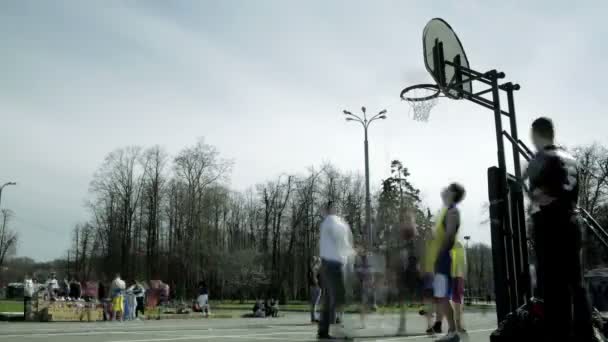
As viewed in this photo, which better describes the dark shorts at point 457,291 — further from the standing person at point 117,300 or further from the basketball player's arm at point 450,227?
the standing person at point 117,300

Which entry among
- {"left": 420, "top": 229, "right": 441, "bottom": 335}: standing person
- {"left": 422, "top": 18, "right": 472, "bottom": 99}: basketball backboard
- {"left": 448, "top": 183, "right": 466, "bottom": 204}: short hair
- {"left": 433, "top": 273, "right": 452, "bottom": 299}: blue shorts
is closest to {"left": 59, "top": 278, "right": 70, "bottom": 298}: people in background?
{"left": 420, "top": 229, "right": 441, "bottom": 335}: standing person

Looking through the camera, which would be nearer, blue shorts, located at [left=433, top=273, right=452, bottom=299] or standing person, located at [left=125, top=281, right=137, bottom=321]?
blue shorts, located at [left=433, top=273, right=452, bottom=299]

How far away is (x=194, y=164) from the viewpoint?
5247 cm

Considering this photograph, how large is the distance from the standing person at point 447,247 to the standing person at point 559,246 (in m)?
2.36

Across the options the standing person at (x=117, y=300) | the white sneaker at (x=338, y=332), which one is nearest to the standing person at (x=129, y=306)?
the standing person at (x=117, y=300)

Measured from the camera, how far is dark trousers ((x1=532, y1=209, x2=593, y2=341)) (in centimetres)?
426

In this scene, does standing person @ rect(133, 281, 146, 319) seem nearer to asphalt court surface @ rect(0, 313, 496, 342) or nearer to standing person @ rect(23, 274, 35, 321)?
standing person @ rect(23, 274, 35, 321)

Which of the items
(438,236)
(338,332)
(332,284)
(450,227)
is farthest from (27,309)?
(450,227)

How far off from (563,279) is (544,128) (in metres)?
1.34

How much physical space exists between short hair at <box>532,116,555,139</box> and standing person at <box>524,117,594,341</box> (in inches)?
9.3

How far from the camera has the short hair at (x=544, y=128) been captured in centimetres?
478

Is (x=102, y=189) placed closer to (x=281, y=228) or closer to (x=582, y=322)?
(x=281, y=228)

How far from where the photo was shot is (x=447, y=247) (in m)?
6.95

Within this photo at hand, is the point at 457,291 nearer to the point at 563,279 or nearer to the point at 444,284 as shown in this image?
the point at 444,284
